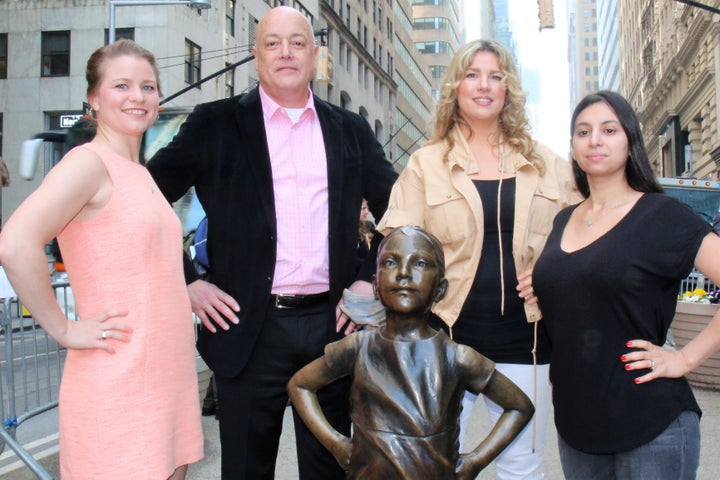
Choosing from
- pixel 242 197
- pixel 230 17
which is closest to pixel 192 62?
pixel 230 17

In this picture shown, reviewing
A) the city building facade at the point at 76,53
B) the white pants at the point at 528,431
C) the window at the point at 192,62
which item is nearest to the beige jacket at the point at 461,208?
the white pants at the point at 528,431

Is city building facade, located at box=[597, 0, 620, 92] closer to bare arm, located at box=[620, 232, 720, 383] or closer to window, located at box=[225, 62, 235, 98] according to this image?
window, located at box=[225, 62, 235, 98]

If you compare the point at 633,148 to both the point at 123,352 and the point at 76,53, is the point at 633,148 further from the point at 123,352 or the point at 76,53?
the point at 76,53

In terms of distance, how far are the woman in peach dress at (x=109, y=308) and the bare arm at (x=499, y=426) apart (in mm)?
1020

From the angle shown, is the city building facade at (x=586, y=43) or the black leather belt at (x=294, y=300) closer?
the black leather belt at (x=294, y=300)

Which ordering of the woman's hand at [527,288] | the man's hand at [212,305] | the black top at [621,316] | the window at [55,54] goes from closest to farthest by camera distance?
the black top at [621,316] → the woman's hand at [527,288] → the man's hand at [212,305] → the window at [55,54]

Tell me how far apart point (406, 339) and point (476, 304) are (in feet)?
2.12

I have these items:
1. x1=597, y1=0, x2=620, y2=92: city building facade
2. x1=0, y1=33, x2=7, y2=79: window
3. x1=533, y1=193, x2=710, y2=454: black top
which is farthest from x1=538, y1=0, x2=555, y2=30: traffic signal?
x1=597, y1=0, x2=620, y2=92: city building facade

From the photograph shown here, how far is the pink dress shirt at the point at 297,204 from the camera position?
2730 millimetres

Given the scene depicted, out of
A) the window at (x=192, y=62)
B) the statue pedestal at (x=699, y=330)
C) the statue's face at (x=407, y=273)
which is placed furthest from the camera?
the window at (x=192, y=62)

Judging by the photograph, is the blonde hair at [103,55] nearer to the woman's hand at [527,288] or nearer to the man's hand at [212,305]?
the man's hand at [212,305]

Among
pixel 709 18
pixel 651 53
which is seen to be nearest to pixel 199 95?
pixel 709 18

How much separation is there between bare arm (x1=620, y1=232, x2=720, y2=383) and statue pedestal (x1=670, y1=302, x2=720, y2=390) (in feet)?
15.4

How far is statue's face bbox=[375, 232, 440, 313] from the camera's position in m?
1.98
